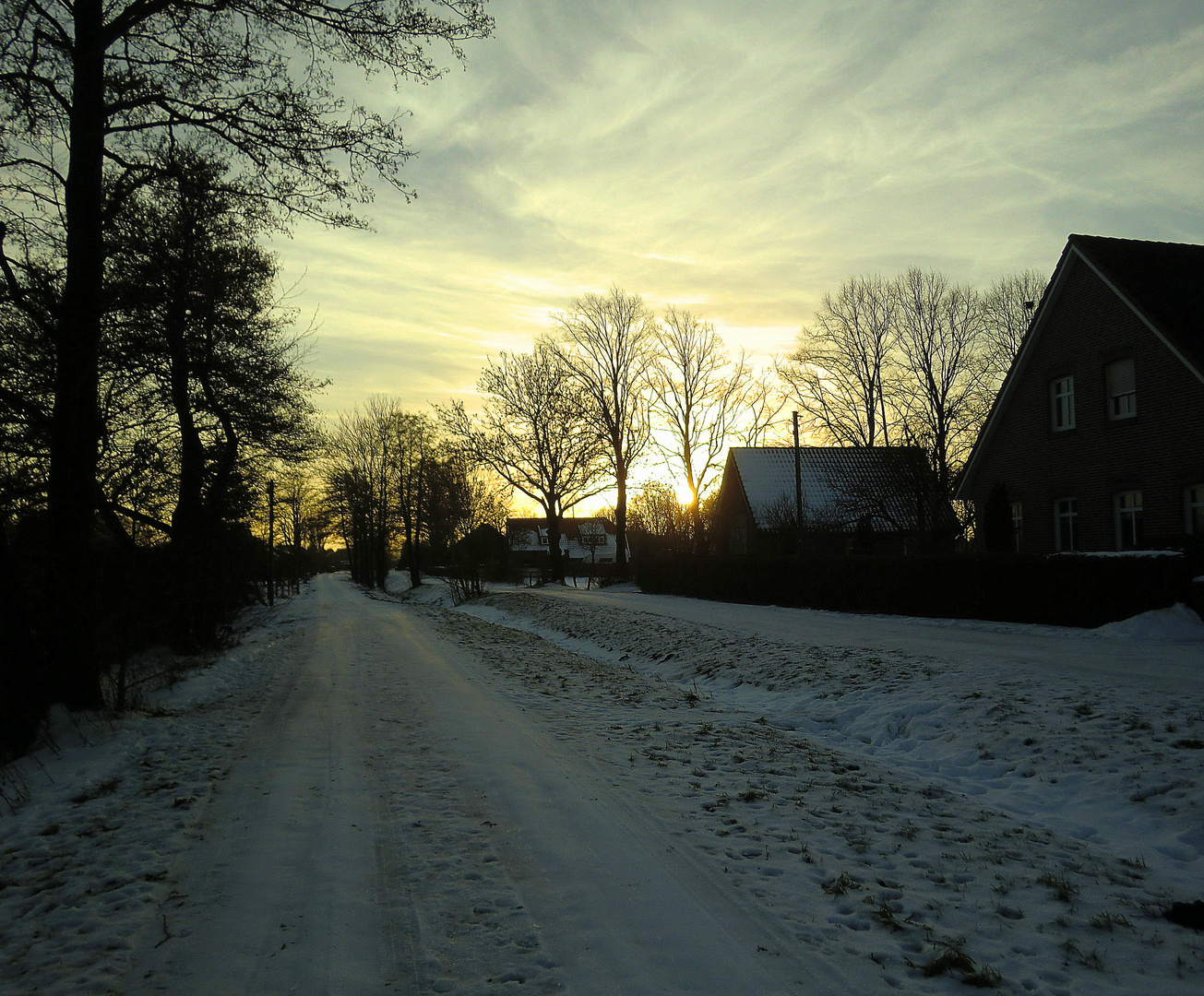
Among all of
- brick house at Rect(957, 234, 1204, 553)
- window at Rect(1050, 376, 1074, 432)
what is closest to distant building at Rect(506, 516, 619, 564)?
brick house at Rect(957, 234, 1204, 553)

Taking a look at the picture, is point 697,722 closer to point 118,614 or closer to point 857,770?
point 857,770

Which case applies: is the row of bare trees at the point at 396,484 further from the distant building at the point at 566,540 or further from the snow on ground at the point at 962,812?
the snow on ground at the point at 962,812

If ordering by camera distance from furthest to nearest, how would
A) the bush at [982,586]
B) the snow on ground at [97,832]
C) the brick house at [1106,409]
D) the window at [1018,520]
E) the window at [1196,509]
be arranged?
the window at [1018,520] < the brick house at [1106,409] < the window at [1196,509] < the bush at [982,586] < the snow on ground at [97,832]

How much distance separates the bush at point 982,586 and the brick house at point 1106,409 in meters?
2.91

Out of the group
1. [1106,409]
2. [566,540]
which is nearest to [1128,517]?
[1106,409]

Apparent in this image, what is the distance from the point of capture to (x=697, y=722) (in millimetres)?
9102

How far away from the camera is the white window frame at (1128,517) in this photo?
839 inches

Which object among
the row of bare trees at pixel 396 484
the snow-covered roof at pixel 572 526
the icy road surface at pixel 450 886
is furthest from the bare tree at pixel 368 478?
the icy road surface at pixel 450 886

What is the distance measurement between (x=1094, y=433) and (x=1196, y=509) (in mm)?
3632

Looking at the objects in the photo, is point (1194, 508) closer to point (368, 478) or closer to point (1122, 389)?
point (1122, 389)

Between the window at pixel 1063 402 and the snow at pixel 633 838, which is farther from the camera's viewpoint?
the window at pixel 1063 402

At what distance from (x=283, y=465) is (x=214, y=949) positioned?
2039 cm

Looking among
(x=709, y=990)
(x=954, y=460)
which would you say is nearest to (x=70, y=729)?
(x=709, y=990)

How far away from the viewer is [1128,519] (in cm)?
2170
